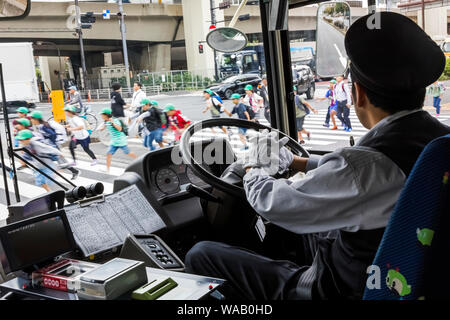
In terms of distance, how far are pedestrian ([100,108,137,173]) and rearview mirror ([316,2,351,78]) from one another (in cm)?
171

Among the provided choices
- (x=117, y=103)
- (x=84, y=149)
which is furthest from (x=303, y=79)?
(x=84, y=149)

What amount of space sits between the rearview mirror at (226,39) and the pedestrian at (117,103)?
2.93 ft

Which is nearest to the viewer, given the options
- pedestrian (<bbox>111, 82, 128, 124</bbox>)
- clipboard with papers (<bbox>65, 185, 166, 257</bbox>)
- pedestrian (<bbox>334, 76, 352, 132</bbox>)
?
clipboard with papers (<bbox>65, 185, 166, 257</bbox>)

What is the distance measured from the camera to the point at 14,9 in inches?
74.8

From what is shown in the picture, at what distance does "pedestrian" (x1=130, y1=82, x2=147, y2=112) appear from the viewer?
3.38 meters

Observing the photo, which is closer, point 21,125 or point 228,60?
point 21,125

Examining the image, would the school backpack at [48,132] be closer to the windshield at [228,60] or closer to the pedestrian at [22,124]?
the pedestrian at [22,124]

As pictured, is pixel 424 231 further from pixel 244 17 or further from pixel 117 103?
pixel 117 103

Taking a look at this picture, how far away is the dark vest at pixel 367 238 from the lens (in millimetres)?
1094

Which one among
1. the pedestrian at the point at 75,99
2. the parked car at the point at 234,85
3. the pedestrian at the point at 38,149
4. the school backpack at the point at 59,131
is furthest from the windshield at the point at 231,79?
the pedestrian at the point at 38,149

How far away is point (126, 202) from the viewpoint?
6.45 ft

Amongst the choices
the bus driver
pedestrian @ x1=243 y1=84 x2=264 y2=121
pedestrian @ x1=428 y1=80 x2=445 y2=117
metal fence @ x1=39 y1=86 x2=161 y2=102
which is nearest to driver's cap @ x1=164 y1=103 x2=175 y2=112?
metal fence @ x1=39 y1=86 x2=161 y2=102

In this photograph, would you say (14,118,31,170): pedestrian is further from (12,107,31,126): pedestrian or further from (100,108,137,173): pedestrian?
(100,108,137,173): pedestrian

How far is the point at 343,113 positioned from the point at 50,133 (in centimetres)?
206
